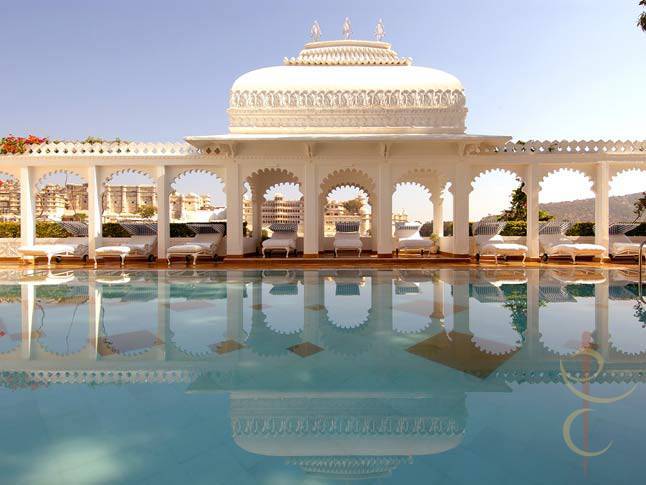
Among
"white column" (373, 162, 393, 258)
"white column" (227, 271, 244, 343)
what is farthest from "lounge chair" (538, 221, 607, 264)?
"white column" (227, 271, 244, 343)

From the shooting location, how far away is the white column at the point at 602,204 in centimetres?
1198

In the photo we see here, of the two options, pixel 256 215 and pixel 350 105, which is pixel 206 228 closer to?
pixel 256 215

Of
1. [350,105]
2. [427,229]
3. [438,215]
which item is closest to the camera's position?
[350,105]

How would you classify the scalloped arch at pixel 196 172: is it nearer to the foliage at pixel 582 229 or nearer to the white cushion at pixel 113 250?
the white cushion at pixel 113 250

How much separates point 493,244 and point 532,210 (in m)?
2.00

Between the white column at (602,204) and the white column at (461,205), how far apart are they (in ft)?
14.6

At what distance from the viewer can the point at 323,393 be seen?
268 centimetres

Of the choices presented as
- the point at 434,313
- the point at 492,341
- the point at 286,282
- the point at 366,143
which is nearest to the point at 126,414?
the point at 492,341

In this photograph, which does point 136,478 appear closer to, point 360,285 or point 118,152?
point 360,285

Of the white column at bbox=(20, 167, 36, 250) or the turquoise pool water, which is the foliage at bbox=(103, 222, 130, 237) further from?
the turquoise pool water

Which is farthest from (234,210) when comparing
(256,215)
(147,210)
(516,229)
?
(147,210)

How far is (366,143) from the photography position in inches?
474

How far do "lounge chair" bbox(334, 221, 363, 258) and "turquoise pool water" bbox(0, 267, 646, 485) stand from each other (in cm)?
709

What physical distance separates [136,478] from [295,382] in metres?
1.30
